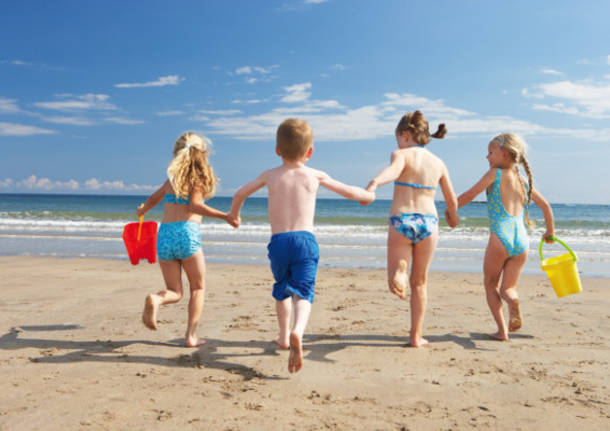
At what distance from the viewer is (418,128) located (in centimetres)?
400

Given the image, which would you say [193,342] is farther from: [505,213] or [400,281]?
[505,213]

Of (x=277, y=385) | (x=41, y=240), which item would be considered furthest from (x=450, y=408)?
(x=41, y=240)

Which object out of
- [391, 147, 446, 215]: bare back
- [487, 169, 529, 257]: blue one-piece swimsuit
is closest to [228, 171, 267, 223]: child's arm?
[391, 147, 446, 215]: bare back

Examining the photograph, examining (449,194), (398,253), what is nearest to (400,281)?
(398,253)

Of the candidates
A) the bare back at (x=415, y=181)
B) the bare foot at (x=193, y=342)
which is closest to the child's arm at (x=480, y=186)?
the bare back at (x=415, y=181)

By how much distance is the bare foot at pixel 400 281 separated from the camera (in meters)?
3.62

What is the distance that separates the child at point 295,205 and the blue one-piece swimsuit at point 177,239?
0.80m

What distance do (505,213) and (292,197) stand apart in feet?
7.06

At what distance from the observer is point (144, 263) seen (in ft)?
30.3

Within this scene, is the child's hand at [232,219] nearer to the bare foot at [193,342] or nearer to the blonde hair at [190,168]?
the blonde hair at [190,168]

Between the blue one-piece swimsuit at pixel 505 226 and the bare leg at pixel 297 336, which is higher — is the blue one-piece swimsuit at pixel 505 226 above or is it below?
above

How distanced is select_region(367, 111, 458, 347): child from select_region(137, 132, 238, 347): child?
146 cm

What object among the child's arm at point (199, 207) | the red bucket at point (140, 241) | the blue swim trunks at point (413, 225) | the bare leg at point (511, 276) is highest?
the child's arm at point (199, 207)

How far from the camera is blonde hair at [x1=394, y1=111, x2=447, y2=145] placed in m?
4.00
